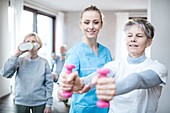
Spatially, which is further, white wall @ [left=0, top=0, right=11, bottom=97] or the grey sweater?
white wall @ [left=0, top=0, right=11, bottom=97]

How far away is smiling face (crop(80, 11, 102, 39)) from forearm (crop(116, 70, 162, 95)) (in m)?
0.55

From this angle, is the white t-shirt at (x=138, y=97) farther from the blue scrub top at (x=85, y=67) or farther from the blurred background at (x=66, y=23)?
the blurred background at (x=66, y=23)

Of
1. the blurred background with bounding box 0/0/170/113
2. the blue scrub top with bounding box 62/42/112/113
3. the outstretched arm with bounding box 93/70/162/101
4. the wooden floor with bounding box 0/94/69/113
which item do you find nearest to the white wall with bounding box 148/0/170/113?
the blurred background with bounding box 0/0/170/113

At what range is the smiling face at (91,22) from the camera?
1208mm

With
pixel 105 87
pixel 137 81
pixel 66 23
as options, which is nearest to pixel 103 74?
pixel 105 87

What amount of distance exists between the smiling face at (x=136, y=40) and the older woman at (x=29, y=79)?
1096mm

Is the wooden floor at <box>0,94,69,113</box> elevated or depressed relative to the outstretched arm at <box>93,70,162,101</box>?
depressed

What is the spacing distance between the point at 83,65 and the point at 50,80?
754 millimetres

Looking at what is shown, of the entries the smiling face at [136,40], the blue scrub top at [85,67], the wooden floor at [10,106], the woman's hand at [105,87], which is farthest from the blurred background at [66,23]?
the woman's hand at [105,87]

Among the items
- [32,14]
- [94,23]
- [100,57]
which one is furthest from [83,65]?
[32,14]

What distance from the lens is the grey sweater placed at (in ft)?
5.86

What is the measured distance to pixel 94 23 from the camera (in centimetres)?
122

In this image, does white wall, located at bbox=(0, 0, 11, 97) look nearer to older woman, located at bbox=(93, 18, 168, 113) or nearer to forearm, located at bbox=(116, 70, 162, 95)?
older woman, located at bbox=(93, 18, 168, 113)

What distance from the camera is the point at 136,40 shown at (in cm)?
88
